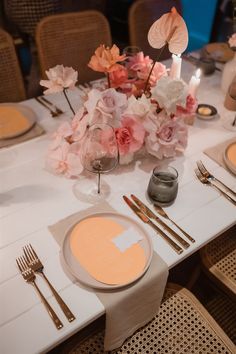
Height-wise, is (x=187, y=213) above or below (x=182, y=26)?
below

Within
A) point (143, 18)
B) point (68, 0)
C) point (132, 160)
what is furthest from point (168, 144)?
point (68, 0)

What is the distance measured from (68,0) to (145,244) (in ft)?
12.0

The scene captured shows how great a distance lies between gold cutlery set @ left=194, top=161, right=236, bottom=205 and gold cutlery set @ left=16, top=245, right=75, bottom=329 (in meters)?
0.62

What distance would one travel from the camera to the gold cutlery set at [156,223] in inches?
A: 35.8

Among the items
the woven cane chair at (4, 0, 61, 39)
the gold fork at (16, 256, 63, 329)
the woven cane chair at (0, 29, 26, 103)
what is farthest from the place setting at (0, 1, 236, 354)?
the woven cane chair at (4, 0, 61, 39)

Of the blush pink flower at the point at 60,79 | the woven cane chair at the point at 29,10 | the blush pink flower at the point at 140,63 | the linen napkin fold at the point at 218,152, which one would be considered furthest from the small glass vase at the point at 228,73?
the woven cane chair at the point at 29,10

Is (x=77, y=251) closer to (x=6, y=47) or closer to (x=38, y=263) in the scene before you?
(x=38, y=263)

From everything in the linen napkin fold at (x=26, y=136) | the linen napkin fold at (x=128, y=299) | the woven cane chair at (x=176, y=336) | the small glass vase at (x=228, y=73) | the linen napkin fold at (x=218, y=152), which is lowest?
the woven cane chair at (x=176, y=336)

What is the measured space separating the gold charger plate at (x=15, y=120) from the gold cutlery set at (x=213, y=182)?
0.67 metres

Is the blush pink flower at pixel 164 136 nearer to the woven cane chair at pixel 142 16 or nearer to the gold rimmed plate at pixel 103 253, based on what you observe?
the gold rimmed plate at pixel 103 253

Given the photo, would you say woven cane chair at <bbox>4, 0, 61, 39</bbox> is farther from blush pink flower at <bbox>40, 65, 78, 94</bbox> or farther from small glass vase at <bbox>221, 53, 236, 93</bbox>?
blush pink flower at <bbox>40, 65, 78, 94</bbox>


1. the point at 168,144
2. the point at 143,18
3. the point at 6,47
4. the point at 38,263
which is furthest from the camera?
the point at 143,18

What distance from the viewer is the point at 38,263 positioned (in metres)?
0.82

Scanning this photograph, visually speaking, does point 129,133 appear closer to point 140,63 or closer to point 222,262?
point 140,63
